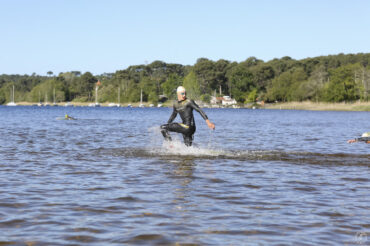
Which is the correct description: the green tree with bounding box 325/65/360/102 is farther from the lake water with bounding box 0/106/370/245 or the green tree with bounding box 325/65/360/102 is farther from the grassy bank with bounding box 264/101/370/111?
the lake water with bounding box 0/106/370/245

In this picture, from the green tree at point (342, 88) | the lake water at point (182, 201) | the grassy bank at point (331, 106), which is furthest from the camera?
the green tree at point (342, 88)

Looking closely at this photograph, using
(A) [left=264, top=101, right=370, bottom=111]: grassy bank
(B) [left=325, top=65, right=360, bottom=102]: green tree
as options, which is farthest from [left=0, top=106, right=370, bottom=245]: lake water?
(B) [left=325, top=65, right=360, bottom=102]: green tree

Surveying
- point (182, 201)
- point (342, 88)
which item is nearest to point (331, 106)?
point (342, 88)

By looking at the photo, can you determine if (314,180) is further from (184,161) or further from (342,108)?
(342,108)

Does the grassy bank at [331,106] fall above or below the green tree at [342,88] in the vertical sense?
below

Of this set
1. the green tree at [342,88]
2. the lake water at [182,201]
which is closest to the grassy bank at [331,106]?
the green tree at [342,88]

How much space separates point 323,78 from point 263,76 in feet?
135

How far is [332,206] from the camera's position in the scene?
9.07 metres

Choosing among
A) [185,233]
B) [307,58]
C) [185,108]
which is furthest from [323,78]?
[185,233]

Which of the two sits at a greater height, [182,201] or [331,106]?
[331,106]

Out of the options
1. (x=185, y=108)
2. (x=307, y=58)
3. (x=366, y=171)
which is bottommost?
(x=366, y=171)

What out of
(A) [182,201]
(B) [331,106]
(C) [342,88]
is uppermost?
(C) [342,88]

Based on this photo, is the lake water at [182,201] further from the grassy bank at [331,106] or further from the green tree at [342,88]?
the green tree at [342,88]

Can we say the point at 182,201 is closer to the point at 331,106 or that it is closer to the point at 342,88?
the point at 331,106
